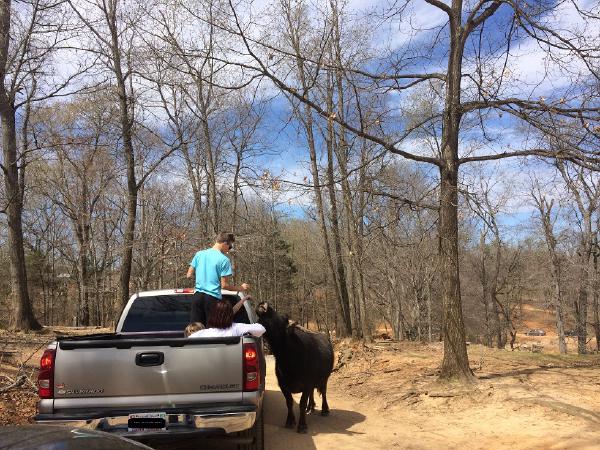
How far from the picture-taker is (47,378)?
475cm

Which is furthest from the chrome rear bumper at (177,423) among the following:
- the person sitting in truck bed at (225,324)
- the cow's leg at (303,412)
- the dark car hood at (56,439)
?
the cow's leg at (303,412)

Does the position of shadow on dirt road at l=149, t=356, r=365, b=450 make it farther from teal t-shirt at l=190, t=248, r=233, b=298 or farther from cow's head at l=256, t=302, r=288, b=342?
teal t-shirt at l=190, t=248, r=233, b=298

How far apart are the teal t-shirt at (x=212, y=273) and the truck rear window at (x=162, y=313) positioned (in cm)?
62

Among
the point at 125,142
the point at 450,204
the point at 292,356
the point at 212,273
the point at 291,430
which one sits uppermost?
the point at 125,142

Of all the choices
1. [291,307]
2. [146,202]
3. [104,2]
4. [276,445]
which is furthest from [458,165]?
[291,307]

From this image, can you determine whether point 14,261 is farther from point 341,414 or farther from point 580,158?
point 580,158

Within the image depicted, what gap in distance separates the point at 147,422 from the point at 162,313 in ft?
8.94

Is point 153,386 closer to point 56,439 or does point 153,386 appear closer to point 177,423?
point 177,423

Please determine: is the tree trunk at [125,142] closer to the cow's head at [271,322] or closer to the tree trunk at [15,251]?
the tree trunk at [15,251]

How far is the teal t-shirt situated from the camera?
657 cm

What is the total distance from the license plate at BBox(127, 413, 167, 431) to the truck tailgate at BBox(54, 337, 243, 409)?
0.45 feet

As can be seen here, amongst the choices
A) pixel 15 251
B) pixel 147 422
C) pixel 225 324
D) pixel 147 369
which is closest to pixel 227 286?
pixel 225 324

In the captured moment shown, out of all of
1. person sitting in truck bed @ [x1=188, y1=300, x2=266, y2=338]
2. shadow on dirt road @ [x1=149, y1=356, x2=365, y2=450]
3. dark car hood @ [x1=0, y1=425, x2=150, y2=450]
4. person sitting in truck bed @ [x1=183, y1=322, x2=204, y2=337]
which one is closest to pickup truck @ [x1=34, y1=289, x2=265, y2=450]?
shadow on dirt road @ [x1=149, y1=356, x2=365, y2=450]

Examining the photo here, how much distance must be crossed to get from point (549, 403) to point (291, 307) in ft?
150
